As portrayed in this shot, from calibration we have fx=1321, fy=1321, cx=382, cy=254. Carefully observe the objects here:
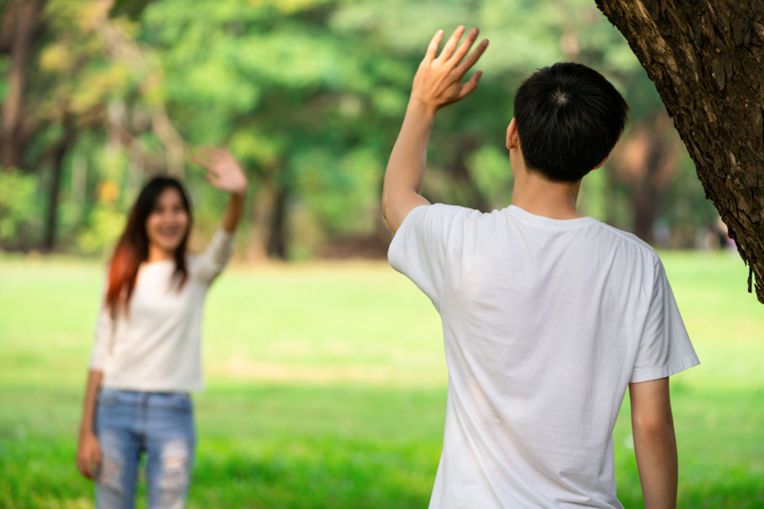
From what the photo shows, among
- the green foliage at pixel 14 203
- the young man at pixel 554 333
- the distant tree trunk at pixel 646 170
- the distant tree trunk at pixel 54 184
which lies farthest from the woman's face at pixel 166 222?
the distant tree trunk at pixel 646 170

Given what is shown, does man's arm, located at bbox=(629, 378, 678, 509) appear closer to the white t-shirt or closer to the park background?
the white t-shirt

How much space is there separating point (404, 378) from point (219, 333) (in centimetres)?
510

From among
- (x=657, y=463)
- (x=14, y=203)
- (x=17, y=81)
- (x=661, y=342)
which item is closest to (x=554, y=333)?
(x=661, y=342)

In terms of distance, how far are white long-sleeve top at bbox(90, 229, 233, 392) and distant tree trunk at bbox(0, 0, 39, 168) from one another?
28.0 m

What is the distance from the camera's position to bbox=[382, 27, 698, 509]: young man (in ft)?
7.07

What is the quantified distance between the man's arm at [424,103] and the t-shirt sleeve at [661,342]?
49cm

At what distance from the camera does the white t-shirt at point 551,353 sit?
7.07ft

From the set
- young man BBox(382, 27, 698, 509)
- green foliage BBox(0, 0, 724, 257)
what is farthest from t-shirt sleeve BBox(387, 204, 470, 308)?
green foliage BBox(0, 0, 724, 257)

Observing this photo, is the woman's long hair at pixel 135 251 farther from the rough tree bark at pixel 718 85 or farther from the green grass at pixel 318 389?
the green grass at pixel 318 389

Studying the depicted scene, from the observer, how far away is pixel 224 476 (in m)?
7.72

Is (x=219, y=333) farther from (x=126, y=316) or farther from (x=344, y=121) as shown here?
(x=126, y=316)

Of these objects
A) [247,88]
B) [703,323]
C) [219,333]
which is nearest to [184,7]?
[247,88]

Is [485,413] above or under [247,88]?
under

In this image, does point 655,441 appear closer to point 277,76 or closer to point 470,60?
point 470,60
